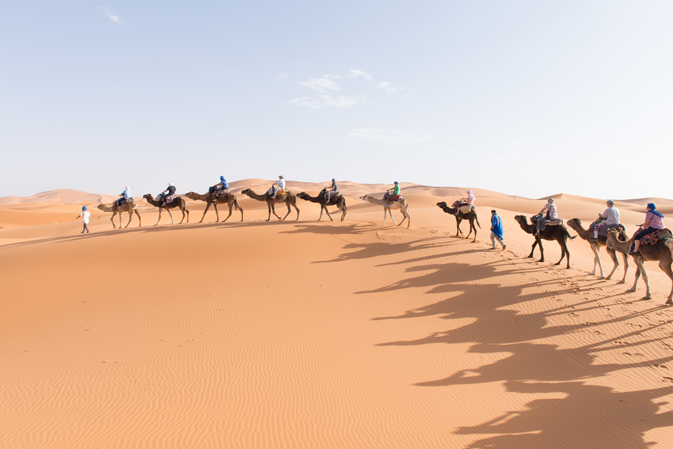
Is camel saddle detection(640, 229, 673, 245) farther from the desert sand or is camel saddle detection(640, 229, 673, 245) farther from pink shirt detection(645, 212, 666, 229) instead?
the desert sand

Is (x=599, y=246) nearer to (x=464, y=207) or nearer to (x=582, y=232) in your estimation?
(x=582, y=232)

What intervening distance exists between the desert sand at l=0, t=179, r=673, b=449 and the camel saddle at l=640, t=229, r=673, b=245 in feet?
5.60

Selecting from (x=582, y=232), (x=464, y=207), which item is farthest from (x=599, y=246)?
(x=464, y=207)

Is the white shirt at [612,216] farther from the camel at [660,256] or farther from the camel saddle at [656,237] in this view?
the camel saddle at [656,237]

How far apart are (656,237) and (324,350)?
9430mm

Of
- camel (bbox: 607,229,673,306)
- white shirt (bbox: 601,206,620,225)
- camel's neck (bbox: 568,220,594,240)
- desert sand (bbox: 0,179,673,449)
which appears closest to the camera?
desert sand (bbox: 0,179,673,449)

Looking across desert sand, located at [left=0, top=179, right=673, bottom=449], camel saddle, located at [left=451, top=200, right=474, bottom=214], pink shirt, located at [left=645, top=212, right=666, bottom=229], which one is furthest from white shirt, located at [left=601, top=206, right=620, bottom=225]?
camel saddle, located at [left=451, top=200, right=474, bottom=214]

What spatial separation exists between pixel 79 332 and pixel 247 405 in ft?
18.8

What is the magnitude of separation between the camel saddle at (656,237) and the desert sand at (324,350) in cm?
171

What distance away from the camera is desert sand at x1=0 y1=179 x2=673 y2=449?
5258mm

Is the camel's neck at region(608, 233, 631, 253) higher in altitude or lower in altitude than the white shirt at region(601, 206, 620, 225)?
lower

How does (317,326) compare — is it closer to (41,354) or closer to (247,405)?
(247,405)

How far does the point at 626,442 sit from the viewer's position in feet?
16.5

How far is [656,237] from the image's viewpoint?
9.93 metres
